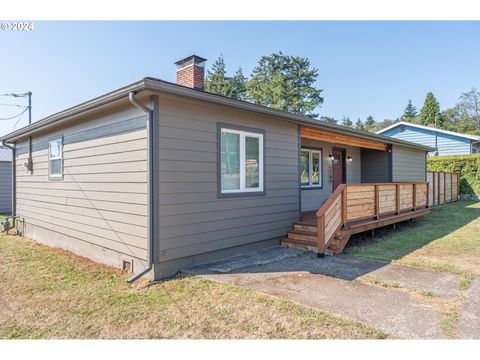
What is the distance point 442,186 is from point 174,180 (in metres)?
15.0

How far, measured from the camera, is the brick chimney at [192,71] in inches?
247

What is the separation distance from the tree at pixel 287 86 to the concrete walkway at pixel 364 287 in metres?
27.5

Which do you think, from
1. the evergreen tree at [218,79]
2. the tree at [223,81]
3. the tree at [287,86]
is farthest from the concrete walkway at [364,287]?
the tree at [223,81]

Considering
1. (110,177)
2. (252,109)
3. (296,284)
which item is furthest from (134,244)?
(252,109)

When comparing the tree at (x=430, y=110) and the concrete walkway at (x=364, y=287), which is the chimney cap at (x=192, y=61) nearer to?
the concrete walkway at (x=364, y=287)

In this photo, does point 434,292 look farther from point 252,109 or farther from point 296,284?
point 252,109

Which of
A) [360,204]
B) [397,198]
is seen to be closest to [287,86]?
[397,198]

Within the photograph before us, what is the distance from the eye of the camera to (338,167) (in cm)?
1084

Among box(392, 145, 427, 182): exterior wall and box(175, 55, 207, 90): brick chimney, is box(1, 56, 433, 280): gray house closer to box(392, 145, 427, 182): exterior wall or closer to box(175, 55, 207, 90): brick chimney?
box(175, 55, 207, 90): brick chimney

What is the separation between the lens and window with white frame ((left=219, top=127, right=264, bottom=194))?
5.62 m

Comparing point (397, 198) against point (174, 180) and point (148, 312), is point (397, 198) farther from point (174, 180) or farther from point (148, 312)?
point (148, 312)

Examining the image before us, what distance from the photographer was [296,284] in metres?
4.25
